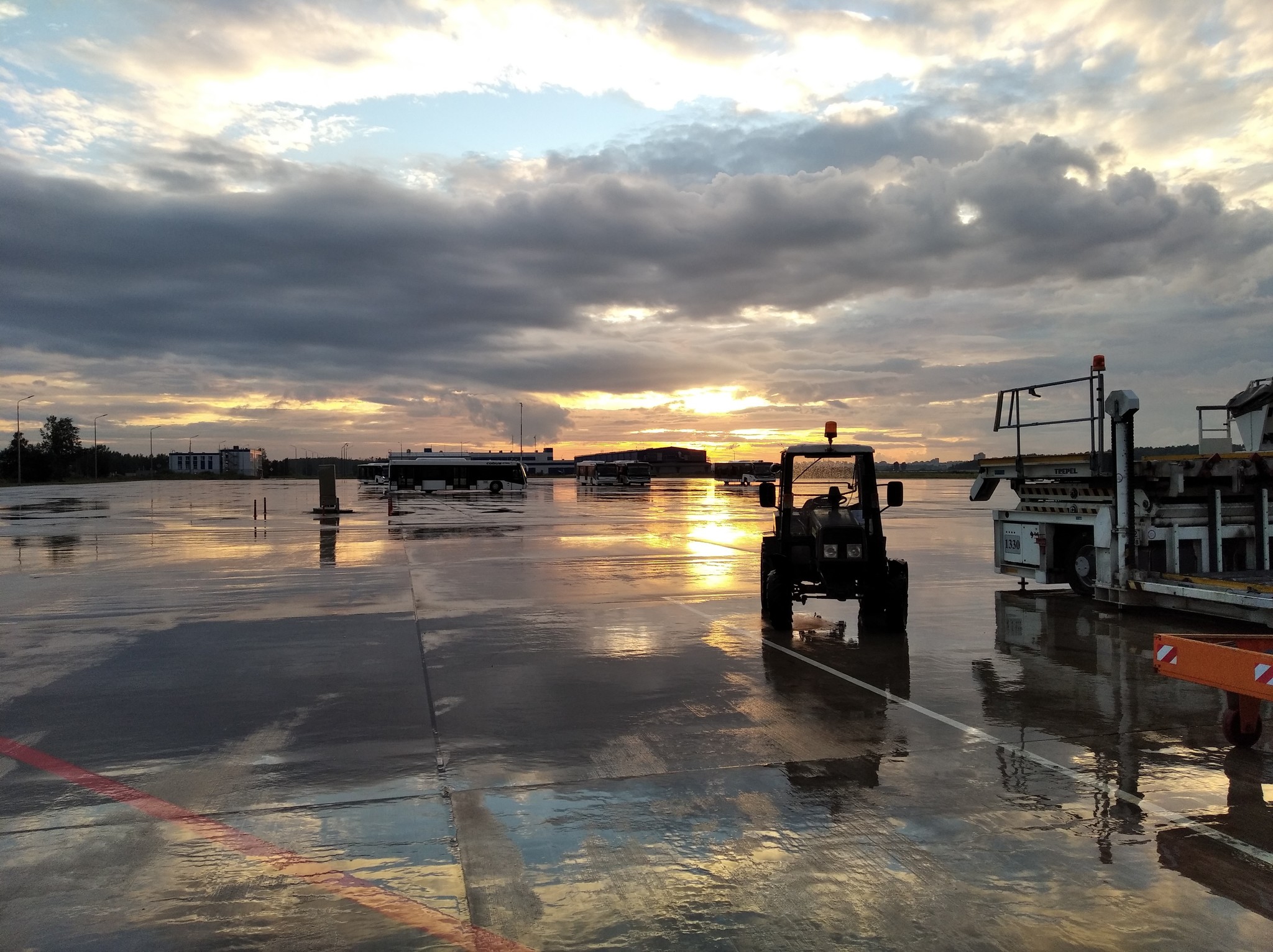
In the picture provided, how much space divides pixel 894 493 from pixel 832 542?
100cm

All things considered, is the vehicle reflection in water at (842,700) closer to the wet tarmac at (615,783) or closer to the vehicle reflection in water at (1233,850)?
the wet tarmac at (615,783)

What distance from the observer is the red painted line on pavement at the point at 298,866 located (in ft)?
12.4

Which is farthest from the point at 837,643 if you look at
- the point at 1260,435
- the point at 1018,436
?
the point at 1260,435

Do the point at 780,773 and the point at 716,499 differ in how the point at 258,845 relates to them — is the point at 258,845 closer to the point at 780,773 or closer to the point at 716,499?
the point at 780,773

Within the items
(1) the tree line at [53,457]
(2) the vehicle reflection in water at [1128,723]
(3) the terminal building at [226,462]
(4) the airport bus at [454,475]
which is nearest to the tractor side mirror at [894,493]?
(2) the vehicle reflection in water at [1128,723]

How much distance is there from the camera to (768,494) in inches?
421

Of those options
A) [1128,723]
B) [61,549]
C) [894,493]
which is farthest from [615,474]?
[1128,723]

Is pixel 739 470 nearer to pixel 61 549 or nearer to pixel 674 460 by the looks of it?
pixel 674 460

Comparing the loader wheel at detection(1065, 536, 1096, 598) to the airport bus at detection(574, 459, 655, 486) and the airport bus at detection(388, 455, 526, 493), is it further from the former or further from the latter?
the airport bus at detection(574, 459, 655, 486)

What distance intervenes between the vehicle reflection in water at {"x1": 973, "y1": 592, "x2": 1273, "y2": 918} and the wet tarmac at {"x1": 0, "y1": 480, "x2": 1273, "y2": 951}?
0.12 ft

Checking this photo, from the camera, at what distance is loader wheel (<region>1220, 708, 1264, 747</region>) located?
6336mm

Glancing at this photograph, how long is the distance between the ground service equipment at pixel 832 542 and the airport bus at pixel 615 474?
74.7 metres

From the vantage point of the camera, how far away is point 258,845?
15.6 ft

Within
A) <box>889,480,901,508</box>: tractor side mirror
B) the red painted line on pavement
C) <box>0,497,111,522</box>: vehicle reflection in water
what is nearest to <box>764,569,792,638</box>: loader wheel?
<box>889,480,901,508</box>: tractor side mirror
